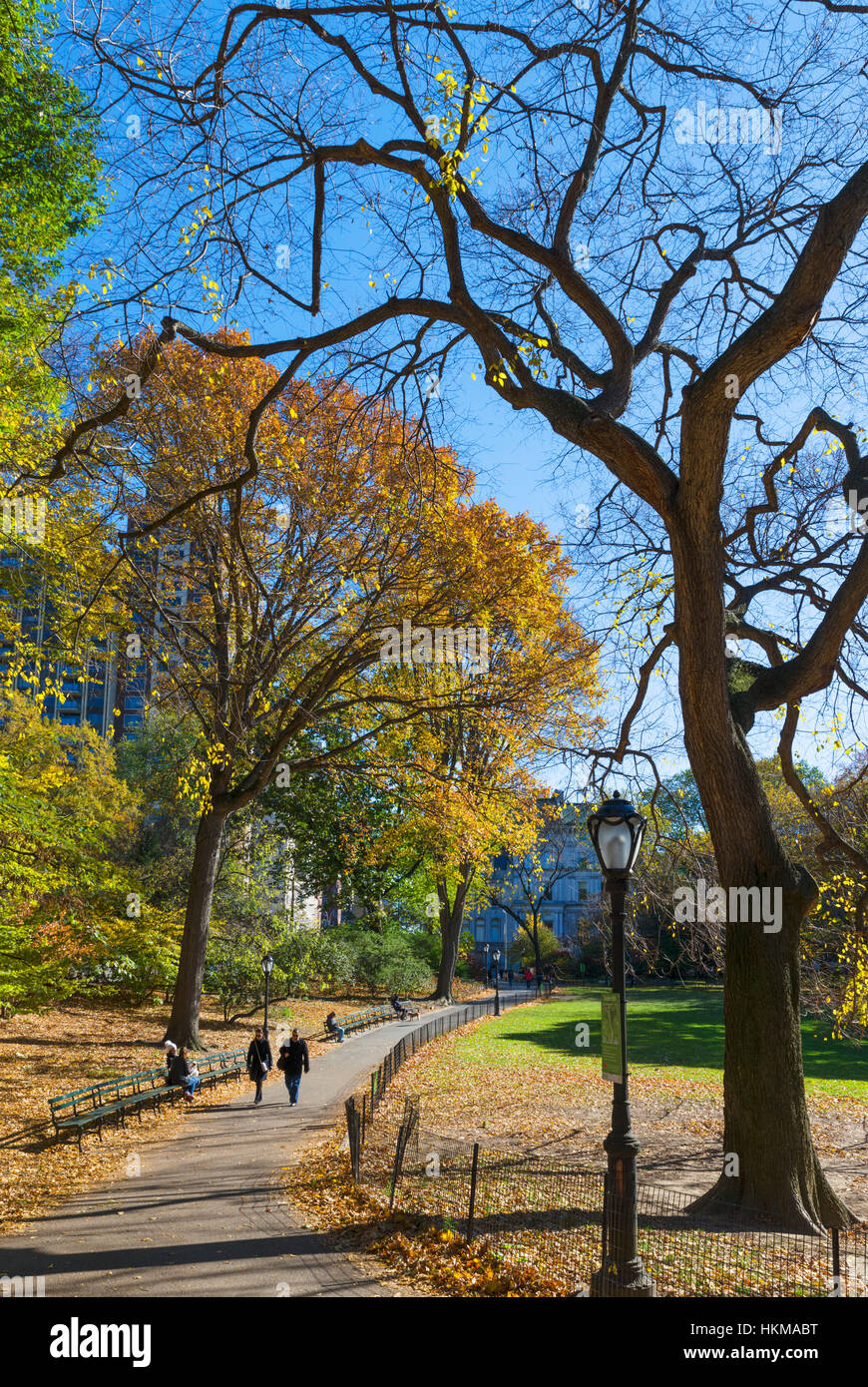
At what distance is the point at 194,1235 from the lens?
8953 mm

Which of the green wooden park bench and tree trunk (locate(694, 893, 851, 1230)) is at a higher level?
tree trunk (locate(694, 893, 851, 1230))

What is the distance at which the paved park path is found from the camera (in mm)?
7508

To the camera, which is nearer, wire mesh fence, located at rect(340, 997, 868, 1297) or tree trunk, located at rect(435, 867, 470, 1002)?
wire mesh fence, located at rect(340, 997, 868, 1297)

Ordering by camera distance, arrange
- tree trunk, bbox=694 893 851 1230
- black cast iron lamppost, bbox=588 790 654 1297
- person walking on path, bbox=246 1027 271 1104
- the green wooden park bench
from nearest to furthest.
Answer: black cast iron lamppost, bbox=588 790 654 1297, tree trunk, bbox=694 893 851 1230, the green wooden park bench, person walking on path, bbox=246 1027 271 1104

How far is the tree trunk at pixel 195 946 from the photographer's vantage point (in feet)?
66.6

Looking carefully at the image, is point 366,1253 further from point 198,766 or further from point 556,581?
point 556,581

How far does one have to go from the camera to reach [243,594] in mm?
20016

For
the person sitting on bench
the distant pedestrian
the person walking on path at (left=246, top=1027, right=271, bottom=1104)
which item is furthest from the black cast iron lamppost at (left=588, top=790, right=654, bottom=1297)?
the person sitting on bench

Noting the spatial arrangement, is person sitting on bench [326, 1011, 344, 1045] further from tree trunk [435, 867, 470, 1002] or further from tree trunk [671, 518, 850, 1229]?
tree trunk [671, 518, 850, 1229]

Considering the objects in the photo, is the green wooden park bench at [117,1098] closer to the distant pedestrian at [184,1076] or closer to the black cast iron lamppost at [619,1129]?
the distant pedestrian at [184,1076]

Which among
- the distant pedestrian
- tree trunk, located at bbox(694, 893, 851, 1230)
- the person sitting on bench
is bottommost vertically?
the person sitting on bench

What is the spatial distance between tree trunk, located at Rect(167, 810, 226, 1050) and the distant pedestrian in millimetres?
2194

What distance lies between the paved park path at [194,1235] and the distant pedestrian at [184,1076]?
2723 millimetres

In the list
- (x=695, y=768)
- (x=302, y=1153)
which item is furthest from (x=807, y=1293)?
(x=302, y=1153)
